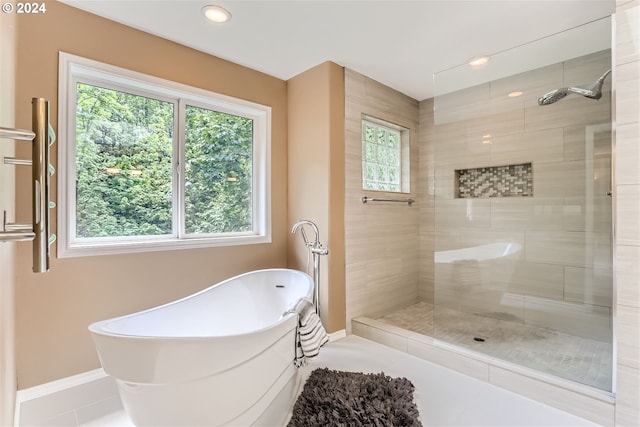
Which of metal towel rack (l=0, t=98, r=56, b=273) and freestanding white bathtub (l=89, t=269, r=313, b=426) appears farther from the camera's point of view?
freestanding white bathtub (l=89, t=269, r=313, b=426)

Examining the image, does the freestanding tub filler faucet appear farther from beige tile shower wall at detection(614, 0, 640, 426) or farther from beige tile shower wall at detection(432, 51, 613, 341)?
beige tile shower wall at detection(614, 0, 640, 426)

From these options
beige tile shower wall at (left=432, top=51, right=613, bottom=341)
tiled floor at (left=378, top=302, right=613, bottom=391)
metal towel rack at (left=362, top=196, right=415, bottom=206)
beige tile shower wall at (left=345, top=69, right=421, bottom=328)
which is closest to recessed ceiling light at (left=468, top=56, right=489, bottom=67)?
beige tile shower wall at (left=432, top=51, right=613, bottom=341)

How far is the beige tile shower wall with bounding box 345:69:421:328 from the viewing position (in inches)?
111

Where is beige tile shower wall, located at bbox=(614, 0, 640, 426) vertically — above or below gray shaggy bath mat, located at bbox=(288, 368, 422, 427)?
above

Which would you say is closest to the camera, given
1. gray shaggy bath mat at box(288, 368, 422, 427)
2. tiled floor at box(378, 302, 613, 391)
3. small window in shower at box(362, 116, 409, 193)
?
gray shaggy bath mat at box(288, 368, 422, 427)

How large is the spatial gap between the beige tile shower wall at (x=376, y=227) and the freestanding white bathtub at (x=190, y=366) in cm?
125

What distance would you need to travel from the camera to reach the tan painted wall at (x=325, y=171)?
8.68 ft

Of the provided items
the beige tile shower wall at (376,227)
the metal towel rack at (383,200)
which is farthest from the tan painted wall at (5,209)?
the metal towel rack at (383,200)

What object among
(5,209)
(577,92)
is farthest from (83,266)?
(577,92)

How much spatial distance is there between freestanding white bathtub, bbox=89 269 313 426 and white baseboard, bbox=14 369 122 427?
22.5 inches

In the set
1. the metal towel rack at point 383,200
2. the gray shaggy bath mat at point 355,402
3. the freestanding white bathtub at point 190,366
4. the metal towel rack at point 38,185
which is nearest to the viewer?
the metal towel rack at point 38,185

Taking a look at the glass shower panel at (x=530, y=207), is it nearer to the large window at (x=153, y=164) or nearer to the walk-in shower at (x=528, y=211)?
the walk-in shower at (x=528, y=211)

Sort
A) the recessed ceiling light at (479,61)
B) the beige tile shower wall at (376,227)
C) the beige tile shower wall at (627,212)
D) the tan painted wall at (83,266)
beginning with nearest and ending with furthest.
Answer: the beige tile shower wall at (627,212), the tan painted wall at (83,266), the recessed ceiling light at (479,61), the beige tile shower wall at (376,227)

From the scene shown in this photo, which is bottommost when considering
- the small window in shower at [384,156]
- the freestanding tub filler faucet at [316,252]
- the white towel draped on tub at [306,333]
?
the white towel draped on tub at [306,333]
